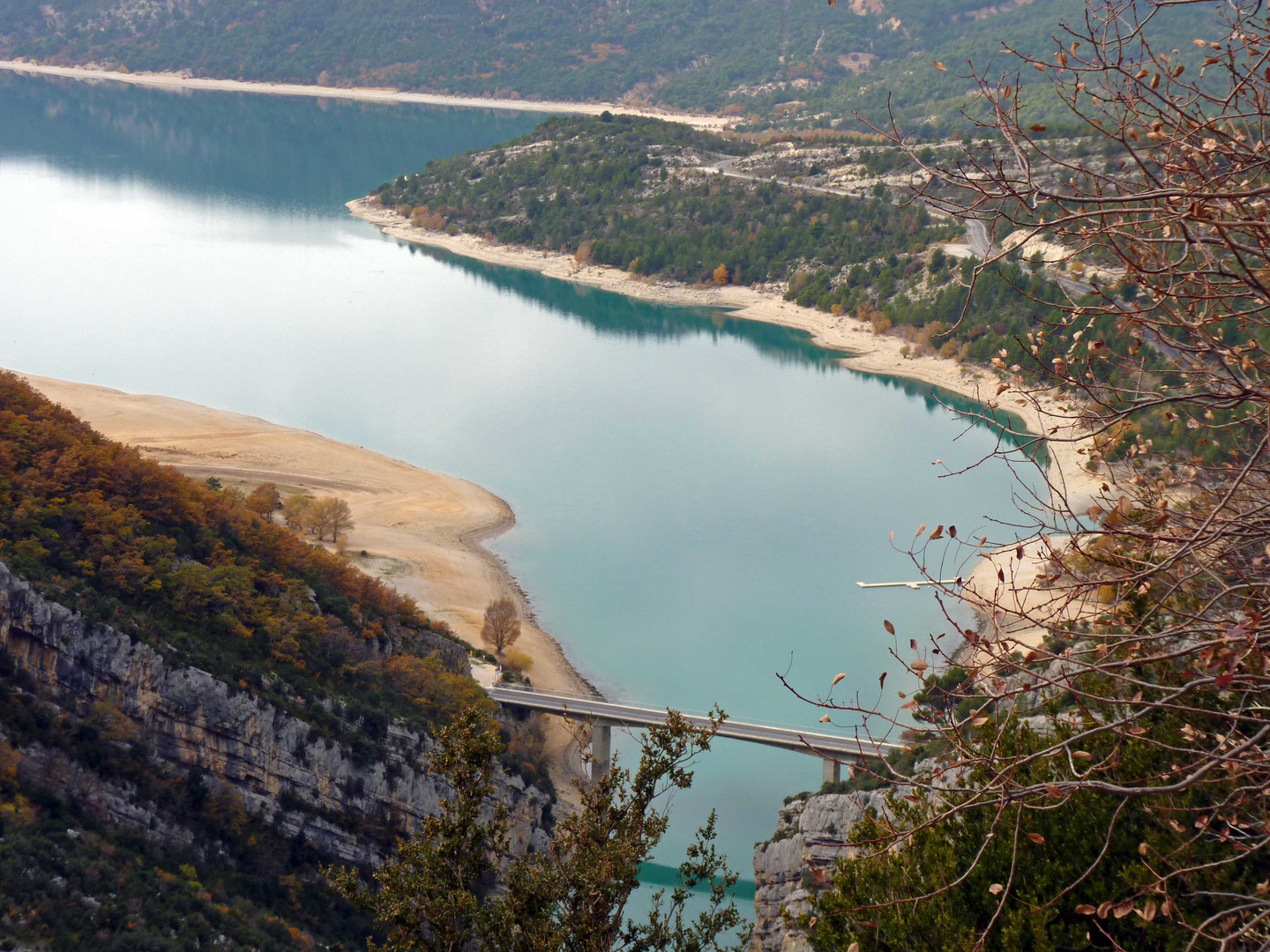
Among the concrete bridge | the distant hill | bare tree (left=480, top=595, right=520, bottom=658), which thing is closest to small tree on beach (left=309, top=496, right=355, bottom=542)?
bare tree (left=480, top=595, right=520, bottom=658)

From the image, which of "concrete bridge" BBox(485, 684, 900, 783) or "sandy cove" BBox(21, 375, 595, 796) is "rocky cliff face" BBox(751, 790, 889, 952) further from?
"sandy cove" BBox(21, 375, 595, 796)

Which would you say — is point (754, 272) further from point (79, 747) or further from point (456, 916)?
point (456, 916)

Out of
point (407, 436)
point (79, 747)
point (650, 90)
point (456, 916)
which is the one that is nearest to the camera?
point (456, 916)


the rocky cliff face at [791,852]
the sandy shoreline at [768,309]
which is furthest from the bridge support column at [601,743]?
the sandy shoreline at [768,309]

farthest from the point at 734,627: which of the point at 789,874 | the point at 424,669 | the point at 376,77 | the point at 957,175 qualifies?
the point at 376,77

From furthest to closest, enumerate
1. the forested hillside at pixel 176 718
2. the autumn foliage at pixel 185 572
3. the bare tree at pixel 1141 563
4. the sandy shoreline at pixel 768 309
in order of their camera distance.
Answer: the sandy shoreline at pixel 768 309 → the autumn foliage at pixel 185 572 → the forested hillside at pixel 176 718 → the bare tree at pixel 1141 563

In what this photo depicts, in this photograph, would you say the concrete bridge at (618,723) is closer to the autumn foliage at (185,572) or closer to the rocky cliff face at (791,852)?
the autumn foliage at (185,572)
